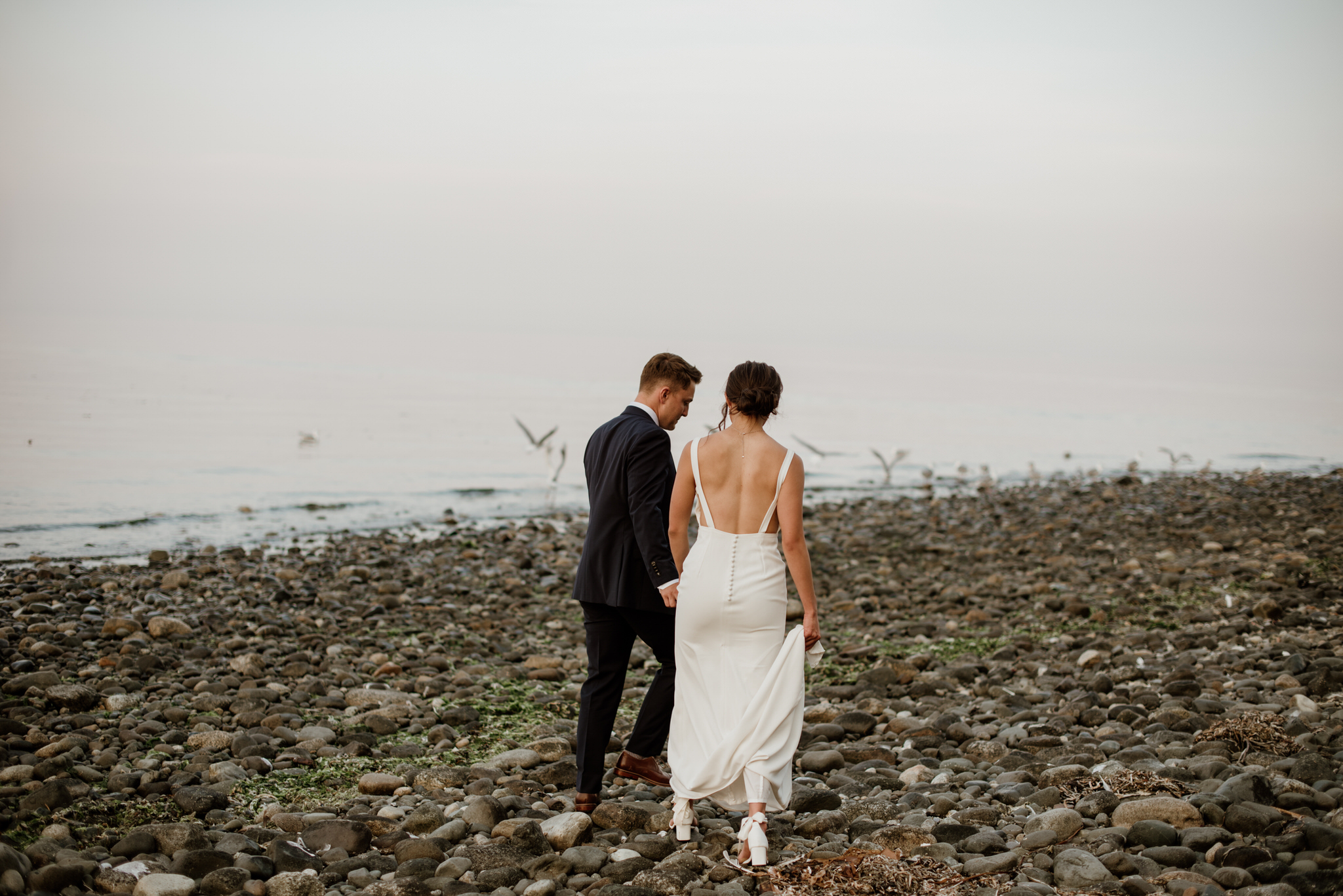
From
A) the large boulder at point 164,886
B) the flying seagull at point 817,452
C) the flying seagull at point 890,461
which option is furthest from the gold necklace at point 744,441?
the flying seagull at point 817,452

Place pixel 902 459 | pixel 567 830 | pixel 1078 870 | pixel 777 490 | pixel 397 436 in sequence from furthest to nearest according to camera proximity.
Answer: pixel 397 436, pixel 902 459, pixel 567 830, pixel 777 490, pixel 1078 870

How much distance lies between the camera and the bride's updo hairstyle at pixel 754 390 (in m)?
4.48

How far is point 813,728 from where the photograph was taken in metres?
6.61

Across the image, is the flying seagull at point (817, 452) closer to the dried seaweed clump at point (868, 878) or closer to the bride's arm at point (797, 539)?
the bride's arm at point (797, 539)

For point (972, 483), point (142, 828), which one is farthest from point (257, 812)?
point (972, 483)

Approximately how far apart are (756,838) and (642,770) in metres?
1.24

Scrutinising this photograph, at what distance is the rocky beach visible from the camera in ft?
13.6

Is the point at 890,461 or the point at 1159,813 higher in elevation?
the point at 890,461

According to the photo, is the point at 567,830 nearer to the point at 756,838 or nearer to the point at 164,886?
the point at 756,838

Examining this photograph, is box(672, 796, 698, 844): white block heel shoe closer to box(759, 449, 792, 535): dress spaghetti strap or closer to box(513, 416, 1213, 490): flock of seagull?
box(759, 449, 792, 535): dress spaghetti strap

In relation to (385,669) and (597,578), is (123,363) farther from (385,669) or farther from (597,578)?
(597,578)

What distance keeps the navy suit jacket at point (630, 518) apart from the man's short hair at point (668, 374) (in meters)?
0.17

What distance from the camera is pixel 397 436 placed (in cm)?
3462

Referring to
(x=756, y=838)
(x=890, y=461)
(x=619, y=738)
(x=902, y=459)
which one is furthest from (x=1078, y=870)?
(x=902, y=459)
